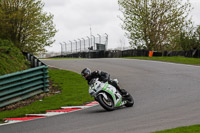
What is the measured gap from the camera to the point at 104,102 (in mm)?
10789

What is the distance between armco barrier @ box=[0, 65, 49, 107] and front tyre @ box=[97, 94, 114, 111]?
4.18 metres

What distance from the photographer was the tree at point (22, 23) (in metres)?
35.7

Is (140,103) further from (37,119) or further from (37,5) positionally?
(37,5)

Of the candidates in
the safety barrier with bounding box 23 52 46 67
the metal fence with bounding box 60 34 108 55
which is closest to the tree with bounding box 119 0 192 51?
the metal fence with bounding box 60 34 108 55

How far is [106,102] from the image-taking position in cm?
1086

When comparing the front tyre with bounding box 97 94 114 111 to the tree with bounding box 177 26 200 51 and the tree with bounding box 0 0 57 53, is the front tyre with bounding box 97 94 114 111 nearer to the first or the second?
the tree with bounding box 0 0 57 53

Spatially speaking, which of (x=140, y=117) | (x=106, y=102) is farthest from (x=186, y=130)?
(x=106, y=102)

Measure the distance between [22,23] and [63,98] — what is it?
2413 centimetres

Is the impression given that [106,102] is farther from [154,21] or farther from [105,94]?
[154,21]

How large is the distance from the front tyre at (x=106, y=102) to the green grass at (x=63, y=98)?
2041mm

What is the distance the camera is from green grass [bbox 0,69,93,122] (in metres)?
11.9

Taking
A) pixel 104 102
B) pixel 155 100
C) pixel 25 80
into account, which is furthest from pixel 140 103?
pixel 25 80

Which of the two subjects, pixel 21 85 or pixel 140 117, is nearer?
pixel 140 117

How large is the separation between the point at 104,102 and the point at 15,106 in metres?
4.16
